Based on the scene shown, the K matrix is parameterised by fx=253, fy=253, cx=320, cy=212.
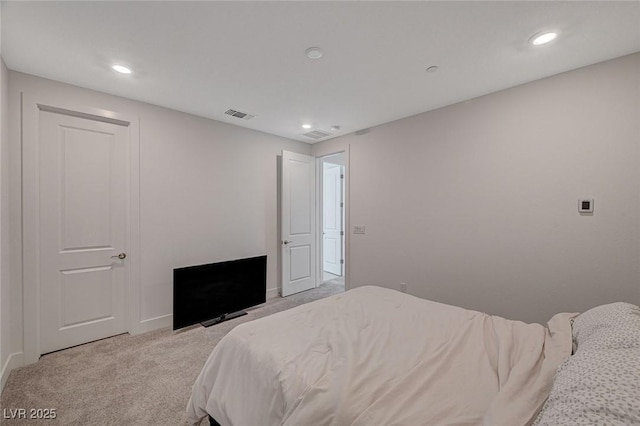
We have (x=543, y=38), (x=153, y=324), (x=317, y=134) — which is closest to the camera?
(x=543, y=38)

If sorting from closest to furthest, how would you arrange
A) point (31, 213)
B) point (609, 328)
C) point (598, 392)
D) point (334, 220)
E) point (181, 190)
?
point (598, 392), point (609, 328), point (31, 213), point (181, 190), point (334, 220)

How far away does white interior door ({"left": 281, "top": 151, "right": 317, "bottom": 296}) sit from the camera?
4.04 m

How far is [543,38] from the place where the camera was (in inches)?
71.2

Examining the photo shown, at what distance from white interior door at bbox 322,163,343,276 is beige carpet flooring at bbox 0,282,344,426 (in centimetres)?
331

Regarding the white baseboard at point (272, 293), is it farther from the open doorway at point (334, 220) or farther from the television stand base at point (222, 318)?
the open doorway at point (334, 220)

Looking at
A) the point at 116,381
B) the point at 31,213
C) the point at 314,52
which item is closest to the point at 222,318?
the point at 116,381

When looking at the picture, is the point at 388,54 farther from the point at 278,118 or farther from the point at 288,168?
the point at 288,168

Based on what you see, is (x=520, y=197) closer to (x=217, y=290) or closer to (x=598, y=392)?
(x=598, y=392)

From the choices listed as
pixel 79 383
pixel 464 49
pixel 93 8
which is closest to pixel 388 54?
pixel 464 49

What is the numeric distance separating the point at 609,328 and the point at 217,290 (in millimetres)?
3298

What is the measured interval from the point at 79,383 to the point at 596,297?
4.26 meters

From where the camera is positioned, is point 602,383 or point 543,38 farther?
point 543,38

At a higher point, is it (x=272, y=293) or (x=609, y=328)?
(x=609, y=328)

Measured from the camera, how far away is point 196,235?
3271 millimetres
